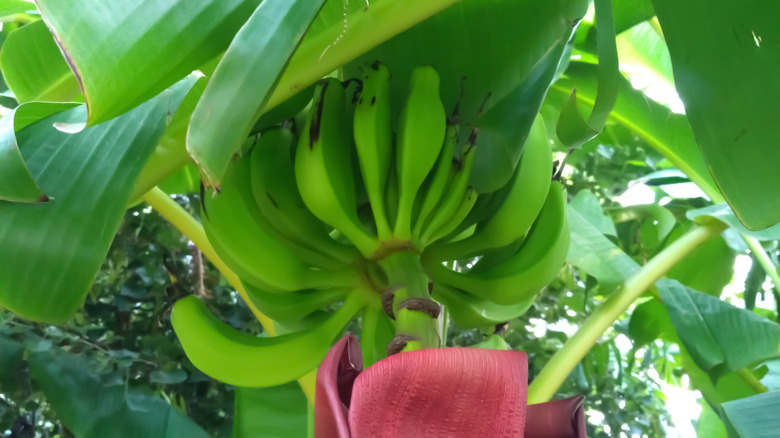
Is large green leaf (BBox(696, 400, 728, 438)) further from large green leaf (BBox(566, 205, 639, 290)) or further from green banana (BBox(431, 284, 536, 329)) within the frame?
green banana (BBox(431, 284, 536, 329))

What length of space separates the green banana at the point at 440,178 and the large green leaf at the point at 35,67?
282mm

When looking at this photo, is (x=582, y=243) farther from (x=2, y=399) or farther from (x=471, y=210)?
(x=2, y=399)

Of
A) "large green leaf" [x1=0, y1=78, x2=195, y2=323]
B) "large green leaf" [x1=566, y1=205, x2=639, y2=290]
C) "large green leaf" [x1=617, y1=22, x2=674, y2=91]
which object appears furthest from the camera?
"large green leaf" [x1=617, y1=22, x2=674, y2=91]

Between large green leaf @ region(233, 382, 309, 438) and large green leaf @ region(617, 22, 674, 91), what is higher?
large green leaf @ region(617, 22, 674, 91)

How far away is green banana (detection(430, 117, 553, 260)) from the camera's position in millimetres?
422

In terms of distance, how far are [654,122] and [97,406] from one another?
697 mm

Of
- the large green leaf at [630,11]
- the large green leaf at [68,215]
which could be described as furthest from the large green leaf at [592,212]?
the large green leaf at [68,215]

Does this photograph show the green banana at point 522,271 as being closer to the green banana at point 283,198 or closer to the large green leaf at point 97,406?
the green banana at point 283,198

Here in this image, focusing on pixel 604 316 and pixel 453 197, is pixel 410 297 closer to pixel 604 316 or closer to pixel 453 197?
pixel 453 197

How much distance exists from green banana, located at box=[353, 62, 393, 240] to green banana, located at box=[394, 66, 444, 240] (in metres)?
0.01

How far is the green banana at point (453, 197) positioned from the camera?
401 millimetres

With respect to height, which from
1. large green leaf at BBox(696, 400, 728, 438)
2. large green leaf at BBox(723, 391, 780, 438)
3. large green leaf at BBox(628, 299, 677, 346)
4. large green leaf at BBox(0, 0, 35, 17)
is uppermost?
large green leaf at BBox(0, 0, 35, 17)

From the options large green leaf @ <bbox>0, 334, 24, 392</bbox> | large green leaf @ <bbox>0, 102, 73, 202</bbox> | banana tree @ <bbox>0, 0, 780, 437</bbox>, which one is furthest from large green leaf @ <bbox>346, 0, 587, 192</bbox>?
large green leaf @ <bbox>0, 334, 24, 392</bbox>

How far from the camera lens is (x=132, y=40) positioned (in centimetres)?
23
